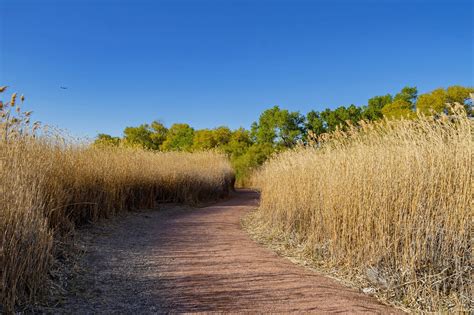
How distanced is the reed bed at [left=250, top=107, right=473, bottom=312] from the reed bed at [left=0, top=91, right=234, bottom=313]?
3.83m

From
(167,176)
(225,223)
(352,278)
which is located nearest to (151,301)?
(352,278)

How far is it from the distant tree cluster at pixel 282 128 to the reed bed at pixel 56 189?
31.7ft

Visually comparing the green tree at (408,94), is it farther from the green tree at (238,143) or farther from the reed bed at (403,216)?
the reed bed at (403,216)

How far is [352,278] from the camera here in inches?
177

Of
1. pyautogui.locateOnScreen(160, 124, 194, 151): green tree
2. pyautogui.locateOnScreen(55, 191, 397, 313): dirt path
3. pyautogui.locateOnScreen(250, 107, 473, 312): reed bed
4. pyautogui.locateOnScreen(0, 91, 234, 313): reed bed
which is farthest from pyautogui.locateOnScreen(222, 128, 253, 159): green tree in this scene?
pyautogui.locateOnScreen(250, 107, 473, 312): reed bed

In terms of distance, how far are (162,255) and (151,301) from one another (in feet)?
5.74

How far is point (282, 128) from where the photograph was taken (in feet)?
101

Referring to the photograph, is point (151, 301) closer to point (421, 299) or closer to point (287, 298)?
point (287, 298)

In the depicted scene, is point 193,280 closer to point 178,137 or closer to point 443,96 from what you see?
point 443,96

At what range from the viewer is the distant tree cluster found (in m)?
24.7

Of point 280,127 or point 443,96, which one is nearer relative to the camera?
point 443,96

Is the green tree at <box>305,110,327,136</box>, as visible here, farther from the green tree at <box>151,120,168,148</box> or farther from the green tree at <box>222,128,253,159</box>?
the green tree at <box>151,120,168,148</box>

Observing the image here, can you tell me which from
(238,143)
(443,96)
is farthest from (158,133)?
(443,96)

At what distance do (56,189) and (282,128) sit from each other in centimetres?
2641
